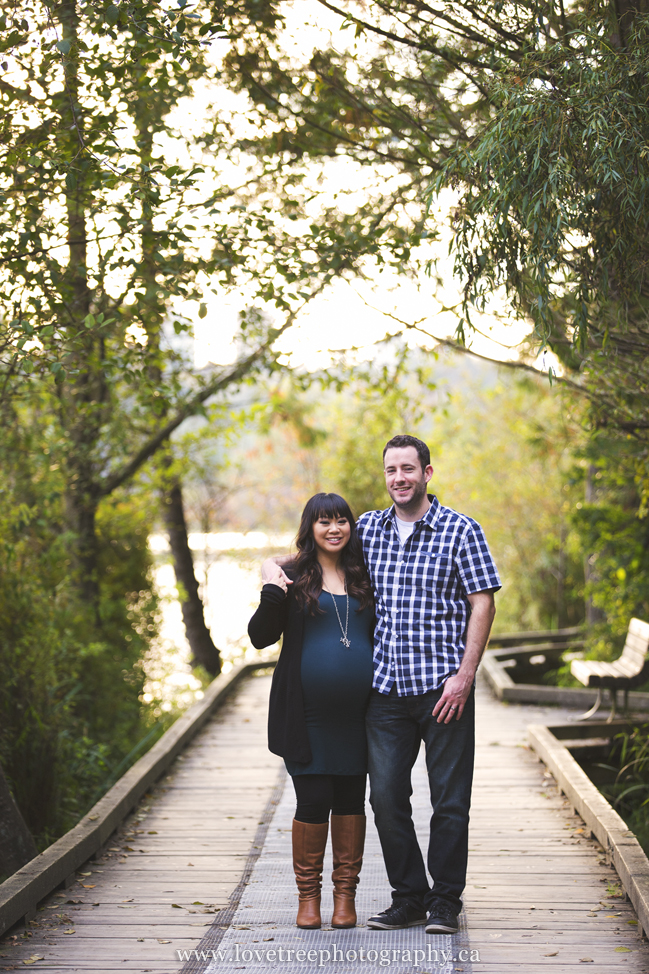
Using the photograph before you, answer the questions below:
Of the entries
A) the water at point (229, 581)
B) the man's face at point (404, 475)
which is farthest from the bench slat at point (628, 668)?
the water at point (229, 581)

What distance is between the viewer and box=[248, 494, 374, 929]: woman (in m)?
3.43

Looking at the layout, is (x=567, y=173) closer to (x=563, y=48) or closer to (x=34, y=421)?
(x=563, y=48)

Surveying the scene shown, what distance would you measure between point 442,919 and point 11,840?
223 centimetres

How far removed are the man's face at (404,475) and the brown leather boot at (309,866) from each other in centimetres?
132

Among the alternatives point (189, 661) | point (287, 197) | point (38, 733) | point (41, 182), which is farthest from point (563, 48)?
point (189, 661)

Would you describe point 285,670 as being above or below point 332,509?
below

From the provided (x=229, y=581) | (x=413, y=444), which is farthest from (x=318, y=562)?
(x=229, y=581)

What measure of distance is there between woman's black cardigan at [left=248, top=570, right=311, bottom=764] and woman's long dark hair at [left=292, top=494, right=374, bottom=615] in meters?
0.08

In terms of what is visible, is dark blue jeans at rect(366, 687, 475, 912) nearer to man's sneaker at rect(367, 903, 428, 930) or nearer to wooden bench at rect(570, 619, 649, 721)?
man's sneaker at rect(367, 903, 428, 930)

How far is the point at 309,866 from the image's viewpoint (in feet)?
11.3

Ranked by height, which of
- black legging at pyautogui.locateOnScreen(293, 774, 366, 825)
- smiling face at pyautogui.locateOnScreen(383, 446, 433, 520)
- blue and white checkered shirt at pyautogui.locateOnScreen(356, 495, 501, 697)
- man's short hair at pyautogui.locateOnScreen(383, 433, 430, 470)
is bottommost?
black legging at pyautogui.locateOnScreen(293, 774, 366, 825)

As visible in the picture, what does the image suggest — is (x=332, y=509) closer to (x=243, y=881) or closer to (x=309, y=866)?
(x=309, y=866)

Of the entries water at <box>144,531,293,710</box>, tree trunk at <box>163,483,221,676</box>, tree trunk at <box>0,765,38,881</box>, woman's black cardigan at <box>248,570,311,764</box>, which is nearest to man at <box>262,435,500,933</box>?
woman's black cardigan at <box>248,570,311,764</box>

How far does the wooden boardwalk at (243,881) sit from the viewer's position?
11.0 feet
